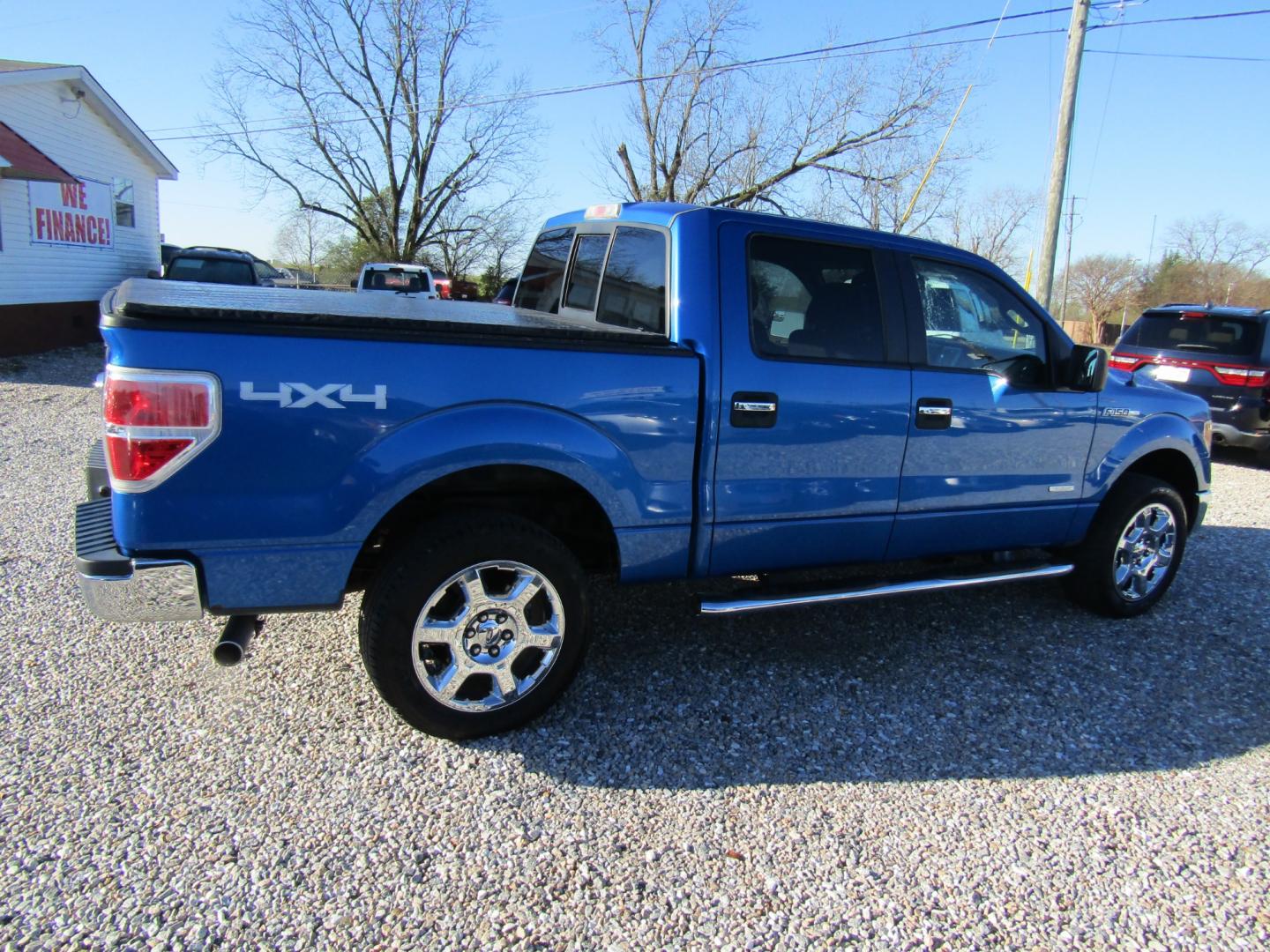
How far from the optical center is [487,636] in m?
3.09

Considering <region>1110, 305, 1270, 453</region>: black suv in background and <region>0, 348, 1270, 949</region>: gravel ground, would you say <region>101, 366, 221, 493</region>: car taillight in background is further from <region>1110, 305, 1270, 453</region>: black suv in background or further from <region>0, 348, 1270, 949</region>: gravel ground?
<region>1110, 305, 1270, 453</region>: black suv in background

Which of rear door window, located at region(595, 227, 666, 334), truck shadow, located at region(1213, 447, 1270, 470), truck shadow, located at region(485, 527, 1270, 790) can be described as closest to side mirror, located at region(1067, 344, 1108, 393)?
truck shadow, located at region(485, 527, 1270, 790)

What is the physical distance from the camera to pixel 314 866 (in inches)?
97.1

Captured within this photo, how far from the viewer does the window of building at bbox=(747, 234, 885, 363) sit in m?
3.48

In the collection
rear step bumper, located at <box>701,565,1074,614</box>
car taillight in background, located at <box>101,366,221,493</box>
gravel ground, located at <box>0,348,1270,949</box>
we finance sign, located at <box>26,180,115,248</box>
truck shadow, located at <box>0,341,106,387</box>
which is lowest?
gravel ground, located at <box>0,348,1270,949</box>

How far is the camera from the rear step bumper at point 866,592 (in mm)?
3396

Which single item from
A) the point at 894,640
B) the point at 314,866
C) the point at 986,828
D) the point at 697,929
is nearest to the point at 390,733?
the point at 314,866

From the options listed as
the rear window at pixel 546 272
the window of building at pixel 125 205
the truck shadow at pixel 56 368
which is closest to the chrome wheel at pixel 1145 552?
the rear window at pixel 546 272

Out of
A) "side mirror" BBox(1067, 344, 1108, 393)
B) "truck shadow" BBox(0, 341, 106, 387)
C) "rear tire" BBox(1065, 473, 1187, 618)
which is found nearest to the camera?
"side mirror" BBox(1067, 344, 1108, 393)

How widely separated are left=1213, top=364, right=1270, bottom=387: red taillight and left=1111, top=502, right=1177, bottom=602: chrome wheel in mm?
5694

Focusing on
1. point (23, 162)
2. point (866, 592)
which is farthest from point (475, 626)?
point (23, 162)

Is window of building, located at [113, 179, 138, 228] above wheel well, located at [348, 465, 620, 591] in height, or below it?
above

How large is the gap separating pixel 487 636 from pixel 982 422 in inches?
98.5

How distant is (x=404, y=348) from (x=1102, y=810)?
2913mm
